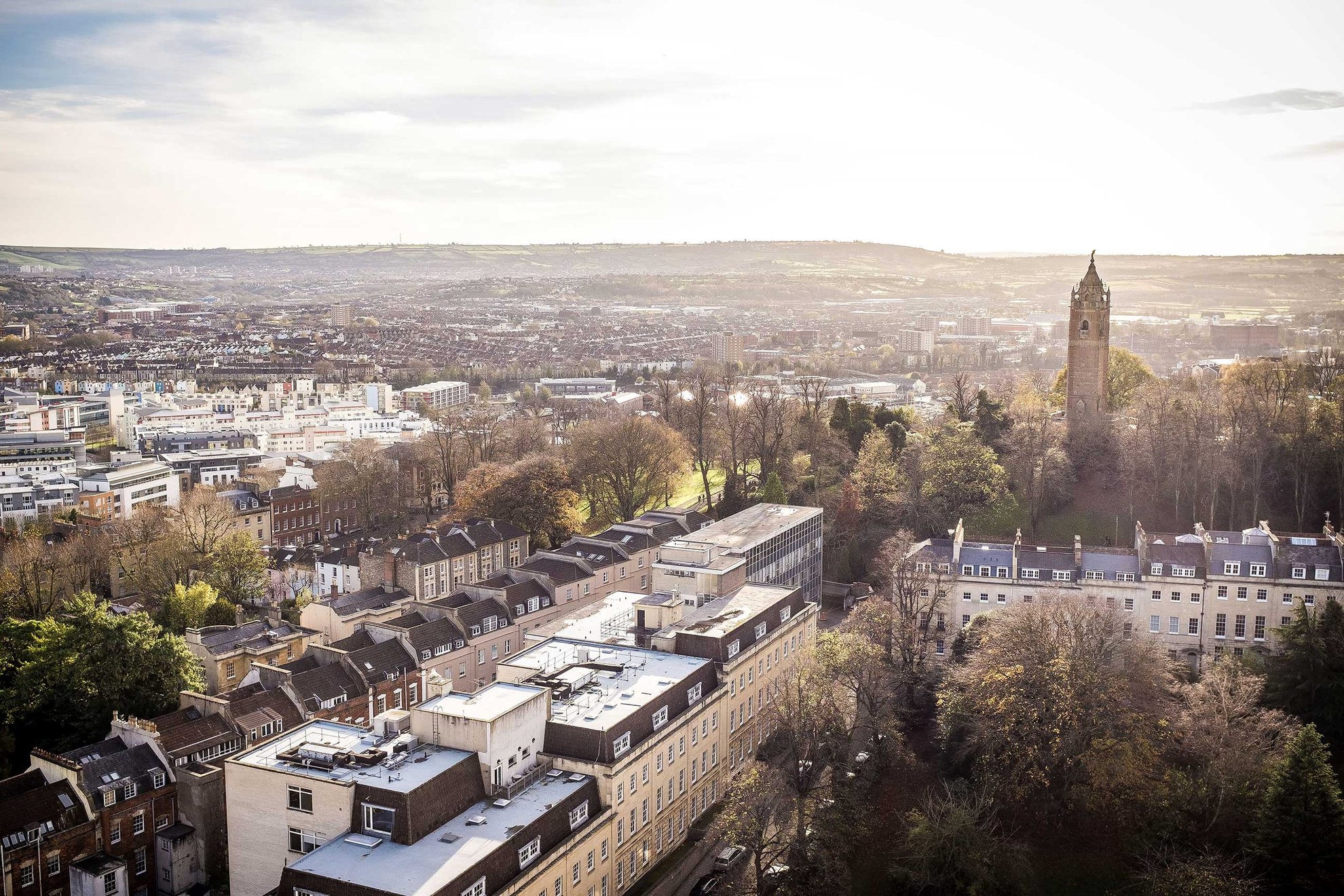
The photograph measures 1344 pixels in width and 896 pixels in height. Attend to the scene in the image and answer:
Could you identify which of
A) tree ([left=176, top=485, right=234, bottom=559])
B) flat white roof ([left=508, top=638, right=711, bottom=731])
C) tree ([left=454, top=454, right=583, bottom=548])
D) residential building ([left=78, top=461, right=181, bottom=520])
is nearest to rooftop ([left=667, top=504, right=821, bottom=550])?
flat white roof ([left=508, top=638, right=711, bottom=731])

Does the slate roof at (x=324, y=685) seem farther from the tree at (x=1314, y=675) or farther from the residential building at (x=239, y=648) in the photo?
the tree at (x=1314, y=675)

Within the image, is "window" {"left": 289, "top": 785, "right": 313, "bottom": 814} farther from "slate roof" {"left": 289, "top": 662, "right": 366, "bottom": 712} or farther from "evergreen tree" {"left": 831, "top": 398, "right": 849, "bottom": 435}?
"evergreen tree" {"left": 831, "top": 398, "right": 849, "bottom": 435}

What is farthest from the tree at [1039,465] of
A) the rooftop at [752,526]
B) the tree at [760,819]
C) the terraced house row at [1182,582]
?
the tree at [760,819]

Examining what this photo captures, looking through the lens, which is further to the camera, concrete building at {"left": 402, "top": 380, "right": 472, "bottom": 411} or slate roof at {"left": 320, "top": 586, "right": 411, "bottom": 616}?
concrete building at {"left": 402, "top": 380, "right": 472, "bottom": 411}

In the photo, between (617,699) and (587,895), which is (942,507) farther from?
(587,895)

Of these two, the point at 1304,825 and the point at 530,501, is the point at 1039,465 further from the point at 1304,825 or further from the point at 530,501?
the point at 1304,825

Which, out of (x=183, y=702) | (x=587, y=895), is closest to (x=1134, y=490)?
(x=587, y=895)

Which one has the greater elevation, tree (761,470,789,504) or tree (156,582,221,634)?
tree (761,470,789,504)

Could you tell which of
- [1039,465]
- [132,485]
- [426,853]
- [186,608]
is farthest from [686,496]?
[426,853]
